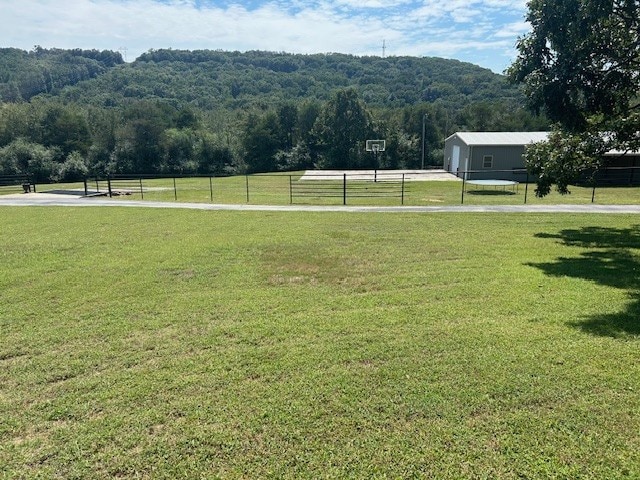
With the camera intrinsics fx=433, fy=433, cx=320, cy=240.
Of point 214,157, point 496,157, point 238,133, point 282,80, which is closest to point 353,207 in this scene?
point 496,157

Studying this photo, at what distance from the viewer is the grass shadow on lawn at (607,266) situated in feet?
18.4

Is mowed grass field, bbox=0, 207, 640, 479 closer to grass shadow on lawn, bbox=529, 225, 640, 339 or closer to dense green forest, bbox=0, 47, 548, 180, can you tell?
grass shadow on lawn, bbox=529, 225, 640, 339

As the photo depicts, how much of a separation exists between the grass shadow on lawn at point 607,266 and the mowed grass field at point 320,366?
0.06 meters

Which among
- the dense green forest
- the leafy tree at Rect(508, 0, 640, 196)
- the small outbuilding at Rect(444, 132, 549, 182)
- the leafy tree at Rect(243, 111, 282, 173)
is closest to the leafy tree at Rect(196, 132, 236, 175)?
the dense green forest

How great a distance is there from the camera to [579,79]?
10.0 metres

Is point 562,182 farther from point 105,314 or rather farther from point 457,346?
point 105,314

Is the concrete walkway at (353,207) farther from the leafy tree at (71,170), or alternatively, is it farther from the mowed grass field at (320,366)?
the leafy tree at (71,170)

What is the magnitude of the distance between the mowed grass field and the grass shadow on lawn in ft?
0.20

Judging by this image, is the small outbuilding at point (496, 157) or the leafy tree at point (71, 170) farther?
the leafy tree at point (71, 170)

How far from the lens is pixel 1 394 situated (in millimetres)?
4062

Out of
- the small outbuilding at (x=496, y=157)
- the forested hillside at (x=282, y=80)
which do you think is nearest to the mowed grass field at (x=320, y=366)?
the small outbuilding at (x=496, y=157)

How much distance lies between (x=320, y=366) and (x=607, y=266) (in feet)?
23.4

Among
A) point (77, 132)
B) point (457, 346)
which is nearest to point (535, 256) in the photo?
point (457, 346)

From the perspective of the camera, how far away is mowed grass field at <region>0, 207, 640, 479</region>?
324 cm
